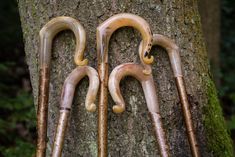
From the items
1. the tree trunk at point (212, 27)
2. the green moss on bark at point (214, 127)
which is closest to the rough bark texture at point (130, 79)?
the green moss on bark at point (214, 127)

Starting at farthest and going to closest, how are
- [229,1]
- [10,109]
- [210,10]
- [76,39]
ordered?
1. [229,1]
2. [210,10]
3. [10,109]
4. [76,39]

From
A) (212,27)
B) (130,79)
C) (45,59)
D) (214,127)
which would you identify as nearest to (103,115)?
(130,79)

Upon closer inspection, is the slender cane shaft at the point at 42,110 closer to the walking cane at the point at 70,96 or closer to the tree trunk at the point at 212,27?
the walking cane at the point at 70,96

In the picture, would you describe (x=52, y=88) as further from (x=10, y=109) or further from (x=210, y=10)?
(x=210, y=10)

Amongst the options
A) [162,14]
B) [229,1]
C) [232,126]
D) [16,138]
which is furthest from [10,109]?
[229,1]

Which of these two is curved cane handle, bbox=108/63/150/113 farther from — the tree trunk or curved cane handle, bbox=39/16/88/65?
the tree trunk

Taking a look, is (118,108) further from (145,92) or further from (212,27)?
(212,27)
